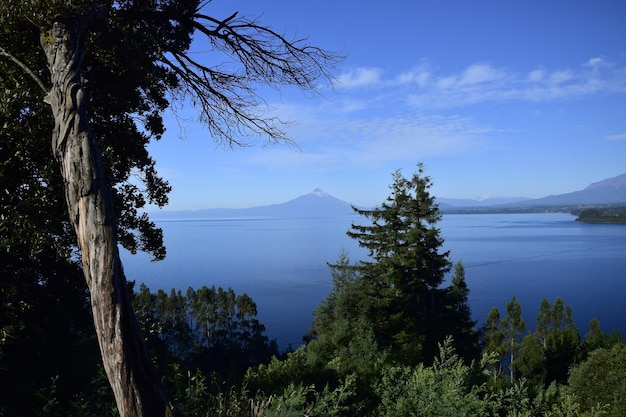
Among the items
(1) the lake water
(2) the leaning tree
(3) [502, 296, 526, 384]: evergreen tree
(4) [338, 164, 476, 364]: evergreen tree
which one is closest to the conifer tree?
(4) [338, 164, 476, 364]: evergreen tree

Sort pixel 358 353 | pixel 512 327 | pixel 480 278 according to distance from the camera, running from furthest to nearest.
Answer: pixel 480 278 < pixel 512 327 < pixel 358 353

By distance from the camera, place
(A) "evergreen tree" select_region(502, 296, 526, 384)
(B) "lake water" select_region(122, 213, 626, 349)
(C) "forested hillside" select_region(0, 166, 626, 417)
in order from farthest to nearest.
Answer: (B) "lake water" select_region(122, 213, 626, 349)
(A) "evergreen tree" select_region(502, 296, 526, 384)
(C) "forested hillside" select_region(0, 166, 626, 417)

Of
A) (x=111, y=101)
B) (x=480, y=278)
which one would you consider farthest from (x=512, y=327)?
(x=111, y=101)

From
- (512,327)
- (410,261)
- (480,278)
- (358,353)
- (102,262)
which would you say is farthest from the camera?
(480,278)

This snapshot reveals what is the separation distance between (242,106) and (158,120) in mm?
1631

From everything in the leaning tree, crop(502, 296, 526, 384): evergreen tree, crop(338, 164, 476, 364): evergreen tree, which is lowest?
crop(502, 296, 526, 384): evergreen tree

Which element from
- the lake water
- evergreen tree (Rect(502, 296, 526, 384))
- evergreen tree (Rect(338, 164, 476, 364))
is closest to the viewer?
evergreen tree (Rect(338, 164, 476, 364))

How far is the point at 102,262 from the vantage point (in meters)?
2.48

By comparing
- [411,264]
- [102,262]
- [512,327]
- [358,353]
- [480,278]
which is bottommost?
[512,327]

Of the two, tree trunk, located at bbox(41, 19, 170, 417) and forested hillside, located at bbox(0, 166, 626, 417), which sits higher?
tree trunk, located at bbox(41, 19, 170, 417)

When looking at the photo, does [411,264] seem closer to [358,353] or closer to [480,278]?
[358,353]

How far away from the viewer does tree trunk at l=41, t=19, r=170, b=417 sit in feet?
7.91

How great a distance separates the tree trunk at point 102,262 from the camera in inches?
95.0

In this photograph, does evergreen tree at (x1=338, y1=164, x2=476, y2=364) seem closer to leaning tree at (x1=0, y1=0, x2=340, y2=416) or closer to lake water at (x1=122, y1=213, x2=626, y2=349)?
leaning tree at (x1=0, y1=0, x2=340, y2=416)
